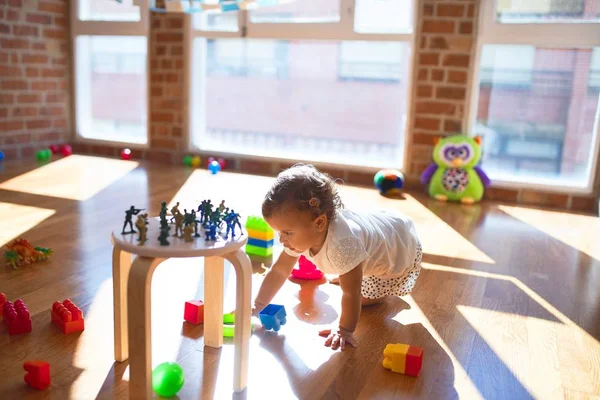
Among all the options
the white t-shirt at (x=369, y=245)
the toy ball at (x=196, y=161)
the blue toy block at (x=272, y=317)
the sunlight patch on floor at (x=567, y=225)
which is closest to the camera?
the white t-shirt at (x=369, y=245)

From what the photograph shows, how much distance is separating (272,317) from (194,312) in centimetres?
21

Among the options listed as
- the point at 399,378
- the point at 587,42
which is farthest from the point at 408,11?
the point at 399,378

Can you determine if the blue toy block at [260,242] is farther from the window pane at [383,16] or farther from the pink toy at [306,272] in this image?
the window pane at [383,16]

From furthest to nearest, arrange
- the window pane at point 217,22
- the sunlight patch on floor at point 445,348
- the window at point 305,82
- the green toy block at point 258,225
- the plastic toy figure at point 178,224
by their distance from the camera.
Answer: the window pane at point 217,22 < the window at point 305,82 < the green toy block at point 258,225 < the sunlight patch on floor at point 445,348 < the plastic toy figure at point 178,224

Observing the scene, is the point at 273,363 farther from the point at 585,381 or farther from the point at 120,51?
the point at 120,51

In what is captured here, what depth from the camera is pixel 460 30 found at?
132 inches

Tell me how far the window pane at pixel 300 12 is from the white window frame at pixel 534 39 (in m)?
0.92

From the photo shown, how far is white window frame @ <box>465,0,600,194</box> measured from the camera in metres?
3.19

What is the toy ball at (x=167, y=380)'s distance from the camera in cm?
A: 117

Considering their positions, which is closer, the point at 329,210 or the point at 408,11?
the point at 329,210

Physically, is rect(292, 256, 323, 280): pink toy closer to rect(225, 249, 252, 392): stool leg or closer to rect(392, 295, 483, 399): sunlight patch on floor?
rect(392, 295, 483, 399): sunlight patch on floor

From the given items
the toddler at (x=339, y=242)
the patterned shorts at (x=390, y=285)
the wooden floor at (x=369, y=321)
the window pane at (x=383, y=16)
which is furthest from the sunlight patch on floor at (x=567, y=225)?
the window pane at (x=383, y=16)

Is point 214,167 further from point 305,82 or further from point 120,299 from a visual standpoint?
point 120,299

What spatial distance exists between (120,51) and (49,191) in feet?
5.84
